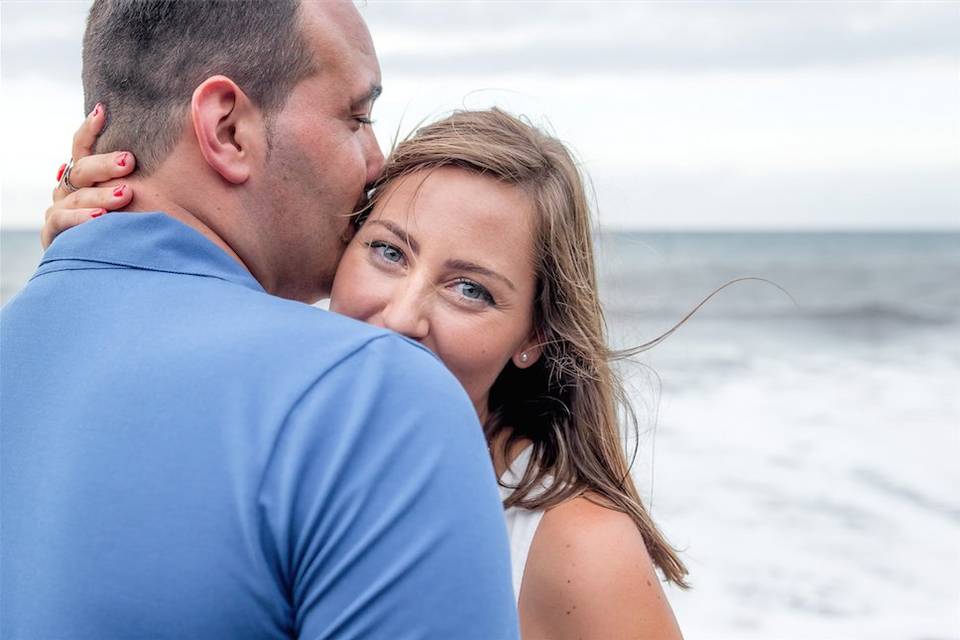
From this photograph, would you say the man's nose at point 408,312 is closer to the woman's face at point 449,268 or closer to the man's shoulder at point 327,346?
the woman's face at point 449,268

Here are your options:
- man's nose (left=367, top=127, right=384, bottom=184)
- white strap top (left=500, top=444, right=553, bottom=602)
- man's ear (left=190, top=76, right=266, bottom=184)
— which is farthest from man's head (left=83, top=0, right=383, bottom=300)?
white strap top (left=500, top=444, right=553, bottom=602)

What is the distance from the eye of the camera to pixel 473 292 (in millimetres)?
2467

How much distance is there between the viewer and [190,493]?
4.34 feet

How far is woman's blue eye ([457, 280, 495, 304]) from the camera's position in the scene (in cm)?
244

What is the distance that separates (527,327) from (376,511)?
1.39 m

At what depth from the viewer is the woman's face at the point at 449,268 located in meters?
2.38

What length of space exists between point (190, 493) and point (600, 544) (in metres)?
1.13

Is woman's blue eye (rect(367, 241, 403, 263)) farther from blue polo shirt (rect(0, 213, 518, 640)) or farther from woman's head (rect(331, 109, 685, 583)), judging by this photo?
blue polo shirt (rect(0, 213, 518, 640))

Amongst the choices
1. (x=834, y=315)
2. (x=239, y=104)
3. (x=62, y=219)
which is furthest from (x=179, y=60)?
(x=834, y=315)

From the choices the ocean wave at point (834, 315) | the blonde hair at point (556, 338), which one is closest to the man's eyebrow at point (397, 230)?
the blonde hair at point (556, 338)

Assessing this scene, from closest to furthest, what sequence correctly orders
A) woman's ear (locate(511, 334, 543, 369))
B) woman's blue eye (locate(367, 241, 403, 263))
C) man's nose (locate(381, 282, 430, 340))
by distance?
man's nose (locate(381, 282, 430, 340))
woman's blue eye (locate(367, 241, 403, 263))
woman's ear (locate(511, 334, 543, 369))

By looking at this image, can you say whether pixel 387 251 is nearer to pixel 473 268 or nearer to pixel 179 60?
pixel 473 268

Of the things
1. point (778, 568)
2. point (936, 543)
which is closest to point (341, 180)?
point (778, 568)

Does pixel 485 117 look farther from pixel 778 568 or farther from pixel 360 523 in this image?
pixel 778 568
